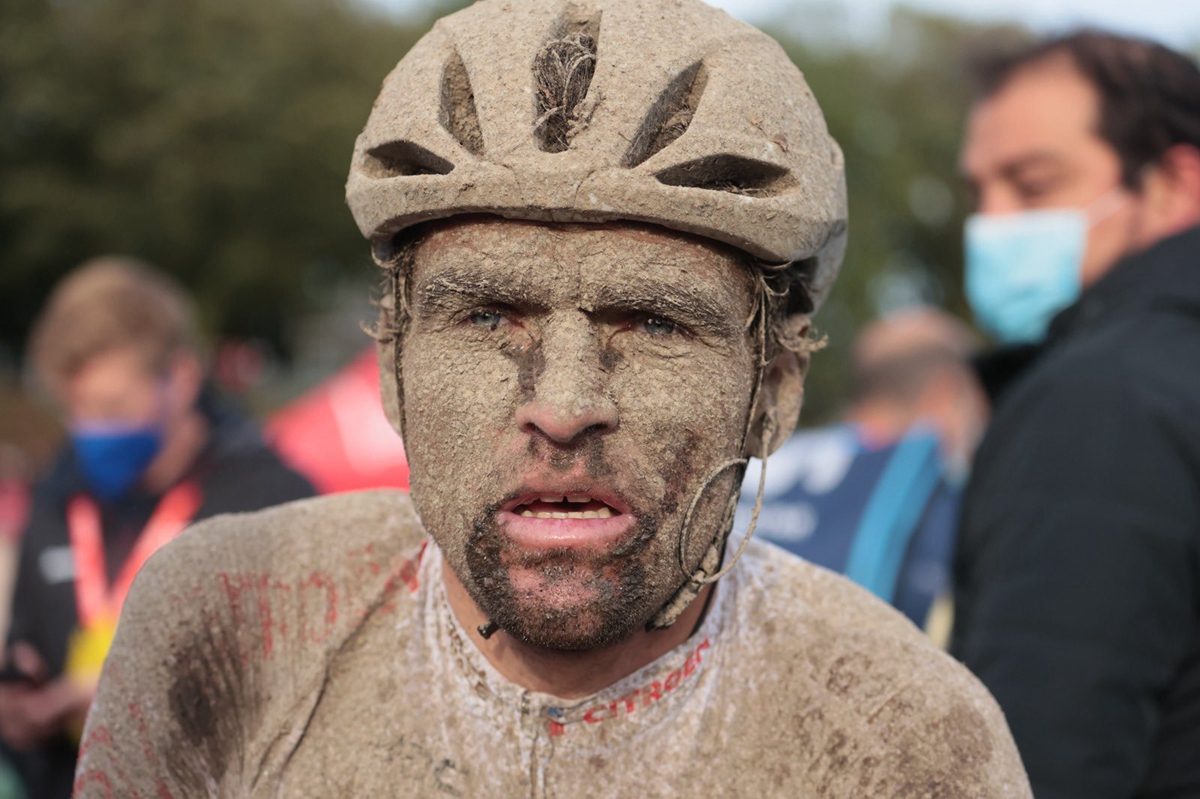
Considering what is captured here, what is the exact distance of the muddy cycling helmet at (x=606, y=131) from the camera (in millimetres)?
2131

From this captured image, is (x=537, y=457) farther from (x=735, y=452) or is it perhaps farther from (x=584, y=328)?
(x=735, y=452)

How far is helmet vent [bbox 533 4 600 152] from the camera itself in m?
2.22

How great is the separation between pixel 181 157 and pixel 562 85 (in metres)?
25.8

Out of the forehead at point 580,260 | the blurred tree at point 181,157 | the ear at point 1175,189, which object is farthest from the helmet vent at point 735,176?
the blurred tree at point 181,157

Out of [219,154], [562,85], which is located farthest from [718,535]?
[219,154]

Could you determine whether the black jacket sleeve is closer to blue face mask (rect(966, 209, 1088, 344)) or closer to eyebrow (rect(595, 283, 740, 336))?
blue face mask (rect(966, 209, 1088, 344))

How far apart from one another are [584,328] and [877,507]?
2.78 metres

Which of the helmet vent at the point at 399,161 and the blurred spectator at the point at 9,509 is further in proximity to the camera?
the blurred spectator at the point at 9,509

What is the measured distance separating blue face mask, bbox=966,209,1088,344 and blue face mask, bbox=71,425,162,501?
11.4 feet

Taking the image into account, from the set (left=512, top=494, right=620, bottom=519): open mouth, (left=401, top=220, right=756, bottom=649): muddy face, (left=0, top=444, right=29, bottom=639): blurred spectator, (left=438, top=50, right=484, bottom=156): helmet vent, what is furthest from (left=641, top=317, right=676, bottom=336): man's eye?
(left=0, top=444, right=29, bottom=639): blurred spectator

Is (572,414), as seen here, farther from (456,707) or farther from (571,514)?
(456,707)

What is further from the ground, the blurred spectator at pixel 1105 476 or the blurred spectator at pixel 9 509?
the blurred spectator at pixel 1105 476

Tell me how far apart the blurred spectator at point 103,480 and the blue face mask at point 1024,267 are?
2.81m

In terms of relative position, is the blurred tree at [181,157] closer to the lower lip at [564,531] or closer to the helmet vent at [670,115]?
the helmet vent at [670,115]
